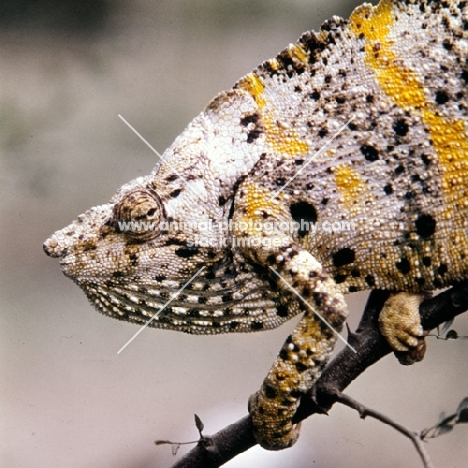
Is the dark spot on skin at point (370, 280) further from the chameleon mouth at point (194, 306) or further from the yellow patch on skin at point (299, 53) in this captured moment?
the yellow patch on skin at point (299, 53)

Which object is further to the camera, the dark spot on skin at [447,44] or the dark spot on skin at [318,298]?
the dark spot on skin at [447,44]

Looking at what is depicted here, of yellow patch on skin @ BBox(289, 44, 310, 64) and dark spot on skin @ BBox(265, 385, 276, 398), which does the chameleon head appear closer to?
dark spot on skin @ BBox(265, 385, 276, 398)

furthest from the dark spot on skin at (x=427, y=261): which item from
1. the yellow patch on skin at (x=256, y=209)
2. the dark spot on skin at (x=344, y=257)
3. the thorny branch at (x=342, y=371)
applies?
the yellow patch on skin at (x=256, y=209)

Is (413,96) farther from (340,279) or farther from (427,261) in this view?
(340,279)

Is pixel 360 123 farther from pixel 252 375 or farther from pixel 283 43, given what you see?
pixel 252 375

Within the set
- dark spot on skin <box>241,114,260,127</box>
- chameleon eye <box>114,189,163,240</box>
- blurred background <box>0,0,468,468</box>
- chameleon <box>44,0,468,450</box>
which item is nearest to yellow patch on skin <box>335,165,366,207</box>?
chameleon <box>44,0,468,450</box>

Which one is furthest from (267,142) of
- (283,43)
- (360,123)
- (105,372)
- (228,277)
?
(105,372)

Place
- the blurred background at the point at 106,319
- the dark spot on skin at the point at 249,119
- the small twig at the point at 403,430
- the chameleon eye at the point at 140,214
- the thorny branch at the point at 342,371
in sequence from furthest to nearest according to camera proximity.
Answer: the blurred background at the point at 106,319 < the dark spot on skin at the point at 249,119 < the chameleon eye at the point at 140,214 < the thorny branch at the point at 342,371 < the small twig at the point at 403,430
